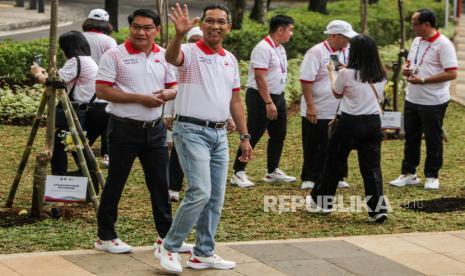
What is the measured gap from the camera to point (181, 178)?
11352 mm

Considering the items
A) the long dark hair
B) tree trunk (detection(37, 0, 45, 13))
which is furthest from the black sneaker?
tree trunk (detection(37, 0, 45, 13))

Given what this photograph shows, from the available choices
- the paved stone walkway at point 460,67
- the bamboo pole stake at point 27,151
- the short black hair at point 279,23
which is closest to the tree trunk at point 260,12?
the paved stone walkway at point 460,67

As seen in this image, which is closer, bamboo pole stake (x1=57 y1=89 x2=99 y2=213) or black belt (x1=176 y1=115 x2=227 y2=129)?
black belt (x1=176 y1=115 x2=227 y2=129)

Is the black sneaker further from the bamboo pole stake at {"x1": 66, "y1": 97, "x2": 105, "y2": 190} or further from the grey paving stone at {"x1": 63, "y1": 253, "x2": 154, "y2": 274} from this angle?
the grey paving stone at {"x1": 63, "y1": 253, "x2": 154, "y2": 274}

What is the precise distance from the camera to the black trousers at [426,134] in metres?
12.6

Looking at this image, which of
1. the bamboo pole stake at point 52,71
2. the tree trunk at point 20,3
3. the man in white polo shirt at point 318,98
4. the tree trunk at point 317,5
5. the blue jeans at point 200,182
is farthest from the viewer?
the tree trunk at point 20,3

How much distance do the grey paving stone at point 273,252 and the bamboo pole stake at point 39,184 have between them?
1835mm

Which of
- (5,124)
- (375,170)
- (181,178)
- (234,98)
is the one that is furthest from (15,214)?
(5,124)

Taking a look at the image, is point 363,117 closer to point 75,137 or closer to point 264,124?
point 264,124

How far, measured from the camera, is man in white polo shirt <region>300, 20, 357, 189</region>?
39.2 feet

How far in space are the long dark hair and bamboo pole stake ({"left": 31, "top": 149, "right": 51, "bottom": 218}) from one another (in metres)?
2.88

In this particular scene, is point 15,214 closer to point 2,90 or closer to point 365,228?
point 365,228

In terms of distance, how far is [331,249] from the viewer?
9.51 metres

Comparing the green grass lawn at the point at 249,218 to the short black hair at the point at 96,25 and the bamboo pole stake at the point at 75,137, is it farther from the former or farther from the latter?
the short black hair at the point at 96,25
